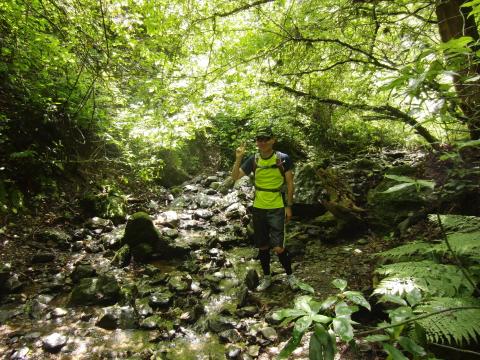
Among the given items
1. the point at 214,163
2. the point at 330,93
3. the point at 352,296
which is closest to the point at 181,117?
the point at 330,93

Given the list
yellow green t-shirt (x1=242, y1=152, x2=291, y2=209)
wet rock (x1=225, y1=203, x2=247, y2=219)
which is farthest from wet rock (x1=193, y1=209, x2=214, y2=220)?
yellow green t-shirt (x1=242, y1=152, x2=291, y2=209)

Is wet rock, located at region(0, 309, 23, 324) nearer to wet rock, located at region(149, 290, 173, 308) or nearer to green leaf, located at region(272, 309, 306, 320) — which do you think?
wet rock, located at region(149, 290, 173, 308)

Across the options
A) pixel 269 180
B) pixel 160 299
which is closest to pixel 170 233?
pixel 160 299

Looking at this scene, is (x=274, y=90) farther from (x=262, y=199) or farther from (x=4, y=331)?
(x=4, y=331)

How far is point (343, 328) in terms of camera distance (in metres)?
1.34

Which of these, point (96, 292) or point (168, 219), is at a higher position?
point (168, 219)

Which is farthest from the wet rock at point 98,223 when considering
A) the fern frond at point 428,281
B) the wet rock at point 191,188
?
the fern frond at point 428,281

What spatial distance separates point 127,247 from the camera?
21.6ft

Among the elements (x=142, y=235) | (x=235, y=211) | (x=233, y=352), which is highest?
(x=235, y=211)

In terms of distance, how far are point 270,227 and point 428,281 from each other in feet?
8.72

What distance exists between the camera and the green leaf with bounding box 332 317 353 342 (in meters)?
1.30

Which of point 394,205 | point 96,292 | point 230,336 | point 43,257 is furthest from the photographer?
point 394,205

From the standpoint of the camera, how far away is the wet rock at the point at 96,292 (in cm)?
486

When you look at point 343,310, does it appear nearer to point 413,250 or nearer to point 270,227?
point 413,250
